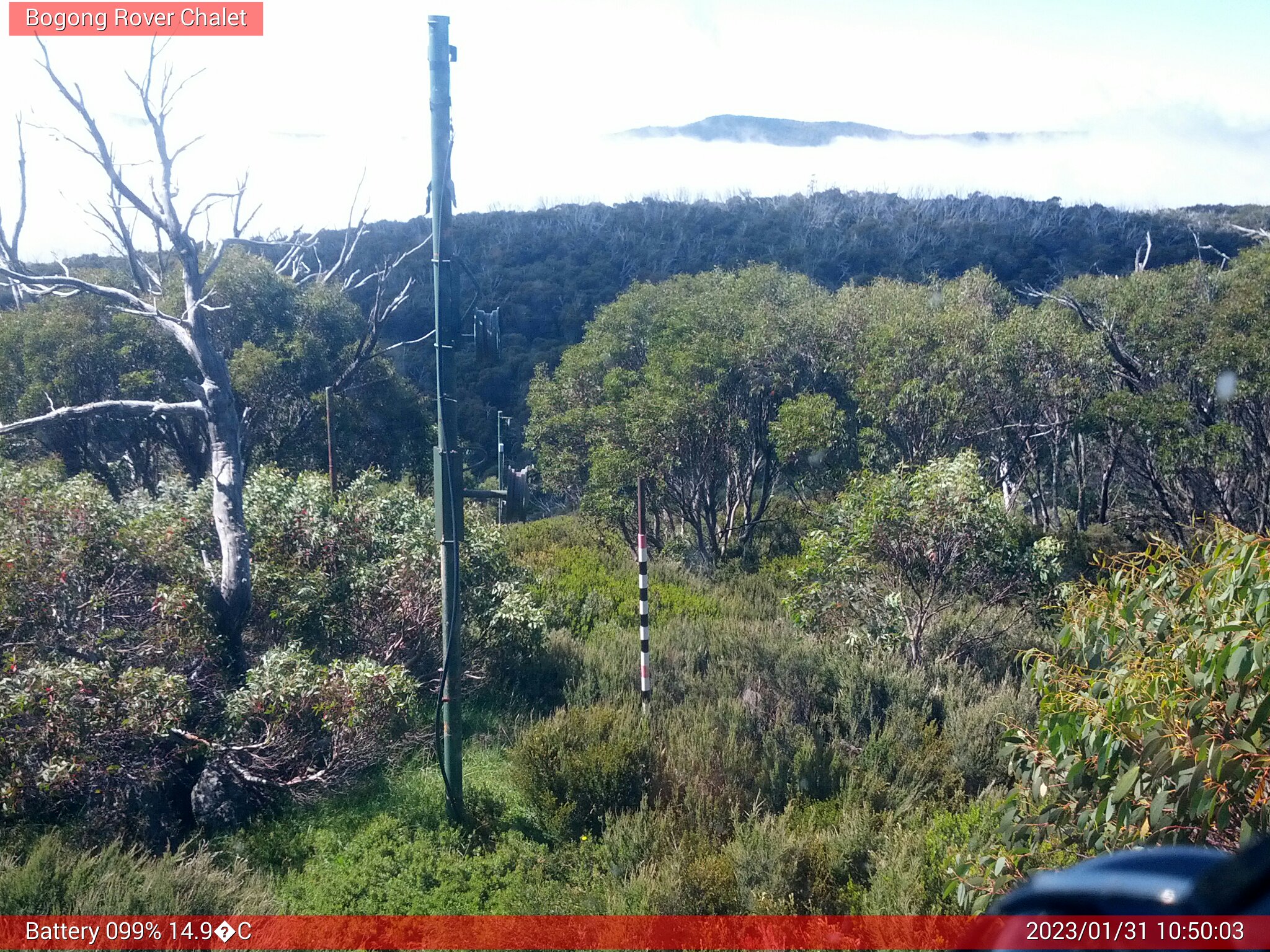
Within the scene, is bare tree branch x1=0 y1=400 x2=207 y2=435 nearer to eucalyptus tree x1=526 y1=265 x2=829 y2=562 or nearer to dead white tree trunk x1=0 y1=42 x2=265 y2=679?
dead white tree trunk x1=0 y1=42 x2=265 y2=679

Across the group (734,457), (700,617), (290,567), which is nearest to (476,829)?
(290,567)

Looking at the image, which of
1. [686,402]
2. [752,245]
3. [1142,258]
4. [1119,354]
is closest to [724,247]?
[752,245]

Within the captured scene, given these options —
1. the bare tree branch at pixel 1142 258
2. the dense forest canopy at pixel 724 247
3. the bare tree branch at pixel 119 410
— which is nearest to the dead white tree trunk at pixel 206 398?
the bare tree branch at pixel 119 410

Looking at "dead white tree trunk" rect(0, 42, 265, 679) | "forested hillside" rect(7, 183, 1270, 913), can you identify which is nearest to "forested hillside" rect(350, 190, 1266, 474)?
"forested hillside" rect(7, 183, 1270, 913)

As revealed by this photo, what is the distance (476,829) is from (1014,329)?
46.0 feet

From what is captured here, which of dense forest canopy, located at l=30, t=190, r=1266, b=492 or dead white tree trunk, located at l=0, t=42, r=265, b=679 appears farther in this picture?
dense forest canopy, located at l=30, t=190, r=1266, b=492

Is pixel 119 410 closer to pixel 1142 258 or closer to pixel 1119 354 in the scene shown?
pixel 1119 354

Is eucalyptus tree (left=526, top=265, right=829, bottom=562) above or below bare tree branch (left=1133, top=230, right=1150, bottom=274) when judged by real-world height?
below

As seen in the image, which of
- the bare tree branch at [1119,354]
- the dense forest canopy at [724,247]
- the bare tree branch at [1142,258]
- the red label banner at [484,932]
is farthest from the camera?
the dense forest canopy at [724,247]

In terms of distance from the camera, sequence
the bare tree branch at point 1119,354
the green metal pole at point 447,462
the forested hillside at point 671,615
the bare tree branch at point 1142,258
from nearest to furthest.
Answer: the forested hillside at point 671,615 → the green metal pole at point 447,462 → the bare tree branch at point 1119,354 → the bare tree branch at point 1142,258

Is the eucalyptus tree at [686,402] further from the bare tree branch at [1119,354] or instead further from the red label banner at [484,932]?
the red label banner at [484,932]

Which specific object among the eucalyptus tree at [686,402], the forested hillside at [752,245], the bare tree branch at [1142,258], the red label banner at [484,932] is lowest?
the red label banner at [484,932]

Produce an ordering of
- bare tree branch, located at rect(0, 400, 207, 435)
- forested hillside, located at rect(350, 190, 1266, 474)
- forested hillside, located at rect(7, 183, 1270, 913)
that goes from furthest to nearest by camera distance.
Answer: forested hillside, located at rect(350, 190, 1266, 474) < bare tree branch, located at rect(0, 400, 207, 435) < forested hillside, located at rect(7, 183, 1270, 913)

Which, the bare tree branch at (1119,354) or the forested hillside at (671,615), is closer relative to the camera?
the forested hillside at (671,615)
